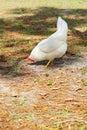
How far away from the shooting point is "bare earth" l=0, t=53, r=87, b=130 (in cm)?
451

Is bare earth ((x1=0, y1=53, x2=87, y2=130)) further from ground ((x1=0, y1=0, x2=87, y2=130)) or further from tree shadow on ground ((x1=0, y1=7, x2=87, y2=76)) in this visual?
tree shadow on ground ((x1=0, y1=7, x2=87, y2=76))

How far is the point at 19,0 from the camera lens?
14.2 metres

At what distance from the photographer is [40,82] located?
5.88 metres

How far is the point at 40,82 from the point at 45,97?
60 centimetres

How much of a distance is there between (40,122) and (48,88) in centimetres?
120

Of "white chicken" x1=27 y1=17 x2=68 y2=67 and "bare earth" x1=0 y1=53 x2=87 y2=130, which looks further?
"white chicken" x1=27 y1=17 x2=68 y2=67

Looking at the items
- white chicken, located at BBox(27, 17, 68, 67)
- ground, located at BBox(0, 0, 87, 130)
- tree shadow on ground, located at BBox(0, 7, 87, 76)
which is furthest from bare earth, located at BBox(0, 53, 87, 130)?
tree shadow on ground, located at BBox(0, 7, 87, 76)

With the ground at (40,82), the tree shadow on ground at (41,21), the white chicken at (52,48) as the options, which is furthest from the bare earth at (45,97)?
the tree shadow on ground at (41,21)

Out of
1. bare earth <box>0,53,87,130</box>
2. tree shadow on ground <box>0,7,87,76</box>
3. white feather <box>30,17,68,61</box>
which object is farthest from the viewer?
tree shadow on ground <box>0,7,87,76</box>

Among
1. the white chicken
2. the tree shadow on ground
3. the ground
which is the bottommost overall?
the tree shadow on ground

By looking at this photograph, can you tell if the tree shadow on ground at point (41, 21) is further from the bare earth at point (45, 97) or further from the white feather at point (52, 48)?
the bare earth at point (45, 97)

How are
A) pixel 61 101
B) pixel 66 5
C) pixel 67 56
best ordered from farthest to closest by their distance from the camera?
pixel 66 5
pixel 67 56
pixel 61 101

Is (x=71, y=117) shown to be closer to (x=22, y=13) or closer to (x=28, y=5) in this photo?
(x=22, y=13)

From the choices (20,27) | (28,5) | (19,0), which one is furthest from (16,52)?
(19,0)
